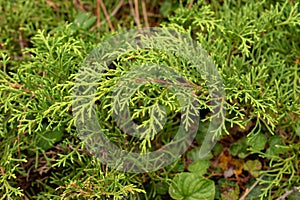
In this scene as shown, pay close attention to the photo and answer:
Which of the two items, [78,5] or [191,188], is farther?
[78,5]

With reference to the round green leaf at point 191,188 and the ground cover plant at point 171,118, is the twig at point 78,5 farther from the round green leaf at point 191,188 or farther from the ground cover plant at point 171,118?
the round green leaf at point 191,188

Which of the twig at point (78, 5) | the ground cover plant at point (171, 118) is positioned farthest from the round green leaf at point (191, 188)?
the twig at point (78, 5)

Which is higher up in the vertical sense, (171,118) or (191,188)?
(171,118)

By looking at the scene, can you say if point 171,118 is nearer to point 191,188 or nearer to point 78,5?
point 191,188

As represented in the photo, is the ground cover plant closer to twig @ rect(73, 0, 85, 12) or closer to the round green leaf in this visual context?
the round green leaf

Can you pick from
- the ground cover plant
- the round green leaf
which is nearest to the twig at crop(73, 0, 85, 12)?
the ground cover plant

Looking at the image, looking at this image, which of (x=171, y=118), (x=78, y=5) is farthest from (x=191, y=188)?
(x=78, y=5)

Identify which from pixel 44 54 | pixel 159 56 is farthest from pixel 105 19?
pixel 159 56

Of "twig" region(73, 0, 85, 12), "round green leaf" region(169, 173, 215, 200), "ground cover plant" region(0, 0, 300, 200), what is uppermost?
"twig" region(73, 0, 85, 12)

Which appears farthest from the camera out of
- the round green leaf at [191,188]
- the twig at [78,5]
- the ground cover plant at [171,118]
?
the twig at [78,5]
